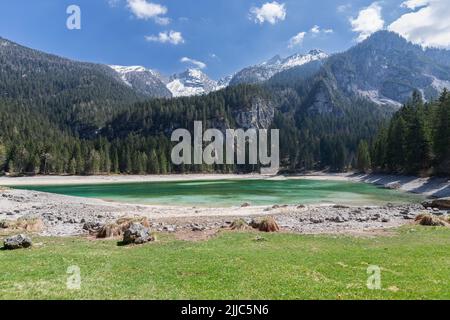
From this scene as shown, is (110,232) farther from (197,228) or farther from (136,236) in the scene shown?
(197,228)

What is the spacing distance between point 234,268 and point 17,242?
16.4m

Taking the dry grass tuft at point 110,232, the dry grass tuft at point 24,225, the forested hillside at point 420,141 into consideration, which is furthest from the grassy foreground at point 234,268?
the forested hillside at point 420,141

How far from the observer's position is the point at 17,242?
26438 mm

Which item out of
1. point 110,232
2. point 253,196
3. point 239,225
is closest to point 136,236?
point 110,232

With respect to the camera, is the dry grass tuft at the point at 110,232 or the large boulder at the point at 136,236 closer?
the large boulder at the point at 136,236

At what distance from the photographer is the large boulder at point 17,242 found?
26.2 meters

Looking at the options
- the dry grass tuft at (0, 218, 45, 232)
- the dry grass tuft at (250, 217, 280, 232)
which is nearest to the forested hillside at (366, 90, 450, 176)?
the dry grass tuft at (250, 217, 280, 232)

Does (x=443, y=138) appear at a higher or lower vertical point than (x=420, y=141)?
higher

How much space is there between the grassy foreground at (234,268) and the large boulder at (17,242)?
3.84 ft

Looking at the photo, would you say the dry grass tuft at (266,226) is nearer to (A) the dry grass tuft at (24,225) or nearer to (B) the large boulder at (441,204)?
(A) the dry grass tuft at (24,225)

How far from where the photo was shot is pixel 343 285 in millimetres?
16719
